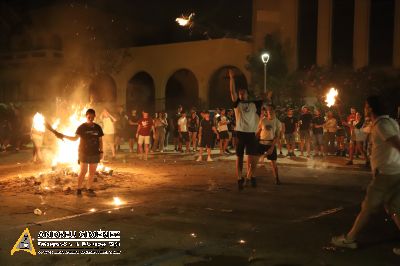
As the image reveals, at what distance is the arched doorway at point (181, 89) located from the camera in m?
30.1

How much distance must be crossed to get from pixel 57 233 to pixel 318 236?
3382mm

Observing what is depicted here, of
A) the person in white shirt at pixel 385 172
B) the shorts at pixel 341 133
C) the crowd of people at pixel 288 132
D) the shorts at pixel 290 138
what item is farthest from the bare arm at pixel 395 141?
the shorts at pixel 341 133

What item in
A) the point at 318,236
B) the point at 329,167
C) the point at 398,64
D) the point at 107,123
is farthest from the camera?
the point at 398,64

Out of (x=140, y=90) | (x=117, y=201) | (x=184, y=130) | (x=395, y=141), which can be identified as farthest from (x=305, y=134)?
(x=140, y=90)

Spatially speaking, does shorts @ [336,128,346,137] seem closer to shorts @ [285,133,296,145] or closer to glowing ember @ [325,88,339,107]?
shorts @ [285,133,296,145]

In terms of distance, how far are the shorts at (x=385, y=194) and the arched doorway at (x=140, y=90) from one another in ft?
86.6

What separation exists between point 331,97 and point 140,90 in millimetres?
14734

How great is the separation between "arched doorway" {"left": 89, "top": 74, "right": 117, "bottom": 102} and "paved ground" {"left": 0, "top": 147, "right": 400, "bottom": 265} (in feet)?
65.8

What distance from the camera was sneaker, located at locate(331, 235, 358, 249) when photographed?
5.73 meters

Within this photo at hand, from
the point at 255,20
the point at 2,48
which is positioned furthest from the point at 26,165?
the point at 2,48

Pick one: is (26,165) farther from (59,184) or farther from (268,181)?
(268,181)

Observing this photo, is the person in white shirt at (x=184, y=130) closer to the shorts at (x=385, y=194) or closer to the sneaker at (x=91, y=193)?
the sneaker at (x=91, y=193)

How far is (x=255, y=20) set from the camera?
2670 centimetres

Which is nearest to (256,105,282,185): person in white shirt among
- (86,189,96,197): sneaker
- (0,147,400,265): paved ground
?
(0,147,400,265): paved ground
